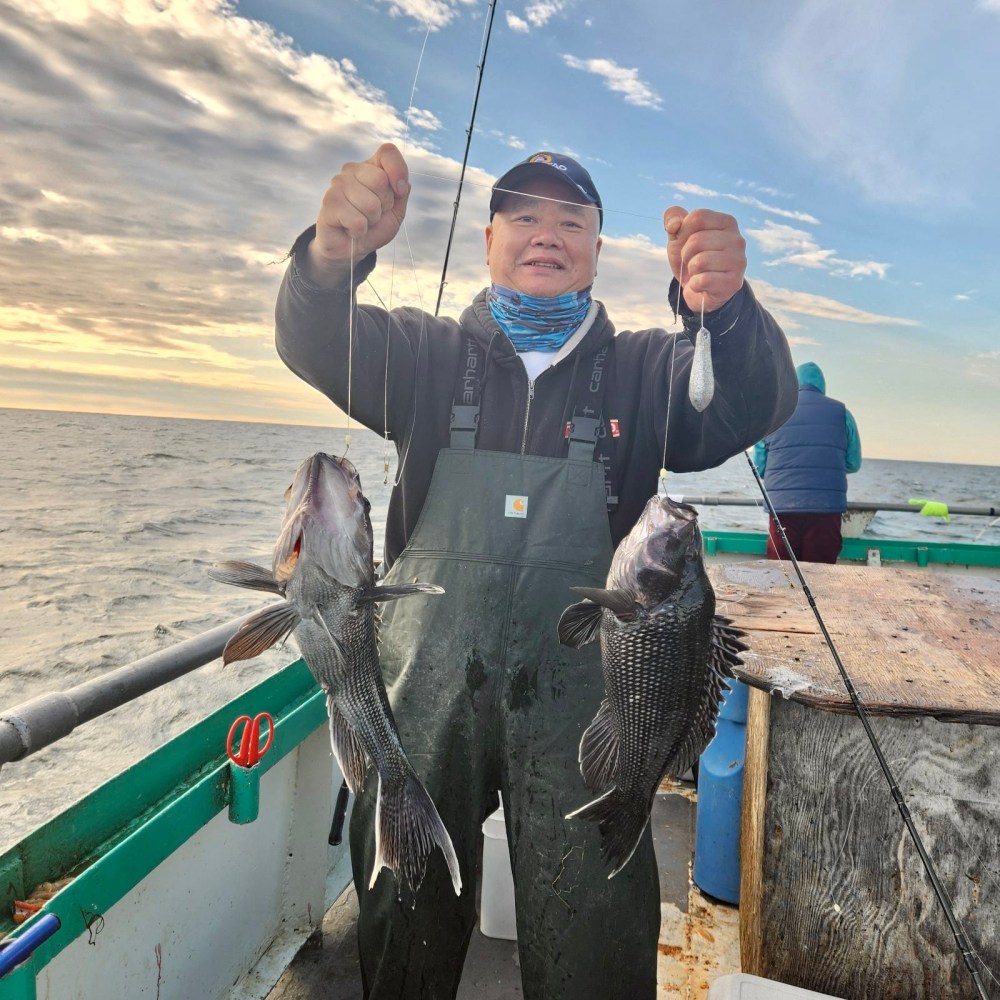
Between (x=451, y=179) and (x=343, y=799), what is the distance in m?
2.63

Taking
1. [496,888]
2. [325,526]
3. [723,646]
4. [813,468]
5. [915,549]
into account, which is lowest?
[496,888]

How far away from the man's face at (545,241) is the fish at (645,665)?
1014 mm

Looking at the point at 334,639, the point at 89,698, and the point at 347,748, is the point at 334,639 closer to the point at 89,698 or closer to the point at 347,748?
the point at 347,748

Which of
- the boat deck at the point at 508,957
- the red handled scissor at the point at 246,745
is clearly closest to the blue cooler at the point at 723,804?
the boat deck at the point at 508,957

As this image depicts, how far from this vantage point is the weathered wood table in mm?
2227

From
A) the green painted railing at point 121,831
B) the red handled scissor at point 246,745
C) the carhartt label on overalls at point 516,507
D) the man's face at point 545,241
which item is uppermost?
the man's face at point 545,241

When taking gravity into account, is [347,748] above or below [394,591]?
below

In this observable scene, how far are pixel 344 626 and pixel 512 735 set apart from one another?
0.73 metres

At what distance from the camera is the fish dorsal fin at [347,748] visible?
203 centimetres

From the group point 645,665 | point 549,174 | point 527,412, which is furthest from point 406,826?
point 549,174

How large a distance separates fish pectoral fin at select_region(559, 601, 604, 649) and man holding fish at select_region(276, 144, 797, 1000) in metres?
0.30

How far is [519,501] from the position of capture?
2.38 metres

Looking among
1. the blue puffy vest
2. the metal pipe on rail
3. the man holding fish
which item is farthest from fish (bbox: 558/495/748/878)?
the blue puffy vest

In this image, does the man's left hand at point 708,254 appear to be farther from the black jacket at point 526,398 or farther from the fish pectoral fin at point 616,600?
the fish pectoral fin at point 616,600
